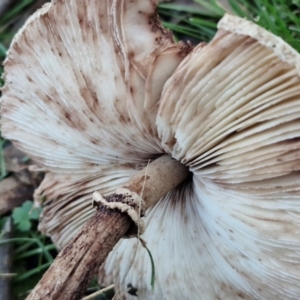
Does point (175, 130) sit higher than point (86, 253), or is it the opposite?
point (175, 130)

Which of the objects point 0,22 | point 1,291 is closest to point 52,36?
point 1,291

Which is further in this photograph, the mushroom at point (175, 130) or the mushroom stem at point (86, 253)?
the mushroom stem at point (86, 253)

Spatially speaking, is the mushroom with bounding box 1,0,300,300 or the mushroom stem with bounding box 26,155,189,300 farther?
the mushroom stem with bounding box 26,155,189,300

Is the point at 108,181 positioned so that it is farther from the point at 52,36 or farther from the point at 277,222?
the point at 277,222
